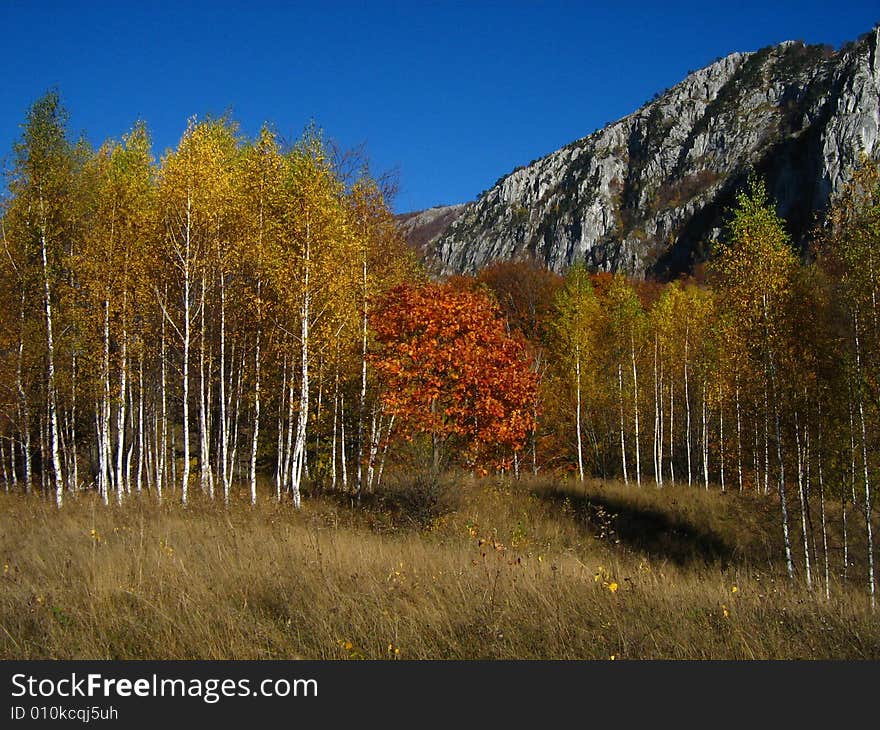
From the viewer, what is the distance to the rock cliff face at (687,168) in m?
93.3

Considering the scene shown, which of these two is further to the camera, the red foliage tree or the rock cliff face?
the rock cliff face

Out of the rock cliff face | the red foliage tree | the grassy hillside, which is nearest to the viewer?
the grassy hillside

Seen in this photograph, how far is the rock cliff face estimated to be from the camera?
306ft

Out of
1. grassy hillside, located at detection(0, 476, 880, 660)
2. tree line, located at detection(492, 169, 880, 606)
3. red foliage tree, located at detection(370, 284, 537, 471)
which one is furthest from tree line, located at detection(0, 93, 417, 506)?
tree line, located at detection(492, 169, 880, 606)

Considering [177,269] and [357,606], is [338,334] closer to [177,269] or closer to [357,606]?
[177,269]

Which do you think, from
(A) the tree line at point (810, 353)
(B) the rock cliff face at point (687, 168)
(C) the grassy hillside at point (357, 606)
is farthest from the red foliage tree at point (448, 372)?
(B) the rock cliff face at point (687, 168)

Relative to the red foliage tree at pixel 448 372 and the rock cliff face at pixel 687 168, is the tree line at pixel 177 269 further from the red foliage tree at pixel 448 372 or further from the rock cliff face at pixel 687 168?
the rock cliff face at pixel 687 168

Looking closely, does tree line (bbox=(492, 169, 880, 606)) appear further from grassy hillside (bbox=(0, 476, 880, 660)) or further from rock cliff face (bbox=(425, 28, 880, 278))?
rock cliff face (bbox=(425, 28, 880, 278))

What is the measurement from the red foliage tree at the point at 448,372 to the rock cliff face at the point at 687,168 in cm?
8693

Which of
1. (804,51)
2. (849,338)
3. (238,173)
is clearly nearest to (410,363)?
(238,173)

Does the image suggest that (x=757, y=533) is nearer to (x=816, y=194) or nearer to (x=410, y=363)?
(x=410, y=363)

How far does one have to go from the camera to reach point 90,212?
16266mm

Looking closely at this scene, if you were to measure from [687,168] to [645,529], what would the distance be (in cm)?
13126

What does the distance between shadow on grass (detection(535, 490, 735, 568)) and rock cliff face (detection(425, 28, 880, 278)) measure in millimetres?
82392
